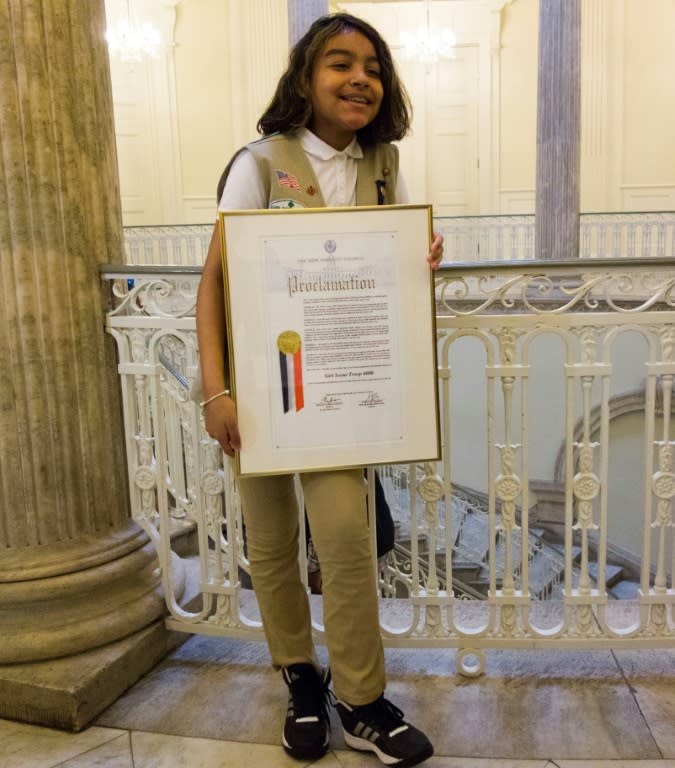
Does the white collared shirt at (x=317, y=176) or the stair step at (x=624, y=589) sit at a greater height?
the white collared shirt at (x=317, y=176)

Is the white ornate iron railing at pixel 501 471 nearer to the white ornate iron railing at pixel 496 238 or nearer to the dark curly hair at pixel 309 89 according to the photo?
the dark curly hair at pixel 309 89

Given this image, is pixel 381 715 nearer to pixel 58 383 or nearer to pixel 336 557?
pixel 336 557

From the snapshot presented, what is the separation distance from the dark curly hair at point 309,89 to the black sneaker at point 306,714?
1.32 metres

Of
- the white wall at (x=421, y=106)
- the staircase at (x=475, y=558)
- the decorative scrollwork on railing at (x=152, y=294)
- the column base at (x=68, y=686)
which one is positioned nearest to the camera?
the column base at (x=68, y=686)

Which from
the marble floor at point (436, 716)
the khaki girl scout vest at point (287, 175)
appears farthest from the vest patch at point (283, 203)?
the marble floor at point (436, 716)

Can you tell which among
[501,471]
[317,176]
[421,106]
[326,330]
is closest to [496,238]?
[421,106]

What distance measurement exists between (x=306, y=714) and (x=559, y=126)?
23.9 feet

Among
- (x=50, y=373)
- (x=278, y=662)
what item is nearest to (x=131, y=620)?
(x=278, y=662)

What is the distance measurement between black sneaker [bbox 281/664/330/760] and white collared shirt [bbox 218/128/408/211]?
1138 mm

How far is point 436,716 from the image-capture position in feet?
6.28

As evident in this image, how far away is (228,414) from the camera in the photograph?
161cm

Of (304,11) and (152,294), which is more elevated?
(304,11)

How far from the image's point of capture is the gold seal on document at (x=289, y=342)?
63.6 inches

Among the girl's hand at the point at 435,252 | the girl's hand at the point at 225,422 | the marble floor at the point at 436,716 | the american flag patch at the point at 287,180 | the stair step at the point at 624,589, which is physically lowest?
the stair step at the point at 624,589
